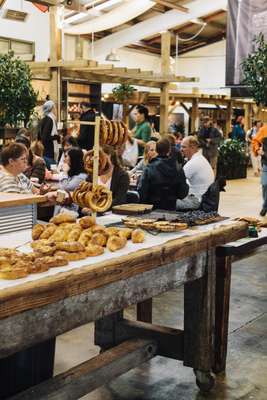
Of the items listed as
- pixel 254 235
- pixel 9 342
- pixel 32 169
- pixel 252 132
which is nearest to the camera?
pixel 9 342

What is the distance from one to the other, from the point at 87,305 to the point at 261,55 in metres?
7.82

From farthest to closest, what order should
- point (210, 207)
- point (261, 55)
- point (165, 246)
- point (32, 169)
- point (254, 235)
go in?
point (261, 55)
point (32, 169)
point (210, 207)
point (254, 235)
point (165, 246)

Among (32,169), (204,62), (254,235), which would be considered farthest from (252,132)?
(254,235)

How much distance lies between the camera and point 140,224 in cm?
321

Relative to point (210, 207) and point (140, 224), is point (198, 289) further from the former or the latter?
point (210, 207)

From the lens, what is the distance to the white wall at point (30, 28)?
15367 millimetres

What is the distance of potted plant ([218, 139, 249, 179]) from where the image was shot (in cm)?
1428

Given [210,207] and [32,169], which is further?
[32,169]

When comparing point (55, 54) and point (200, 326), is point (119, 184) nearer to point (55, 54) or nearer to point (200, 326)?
point (200, 326)

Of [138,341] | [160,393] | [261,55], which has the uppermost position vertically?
[261,55]

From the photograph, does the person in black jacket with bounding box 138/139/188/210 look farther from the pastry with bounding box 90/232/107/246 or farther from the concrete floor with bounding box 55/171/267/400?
the pastry with bounding box 90/232/107/246

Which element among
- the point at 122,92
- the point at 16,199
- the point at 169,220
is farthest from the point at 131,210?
the point at 122,92

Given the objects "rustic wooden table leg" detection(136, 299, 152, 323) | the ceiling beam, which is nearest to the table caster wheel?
"rustic wooden table leg" detection(136, 299, 152, 323)

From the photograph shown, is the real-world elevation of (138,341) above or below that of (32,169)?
below
